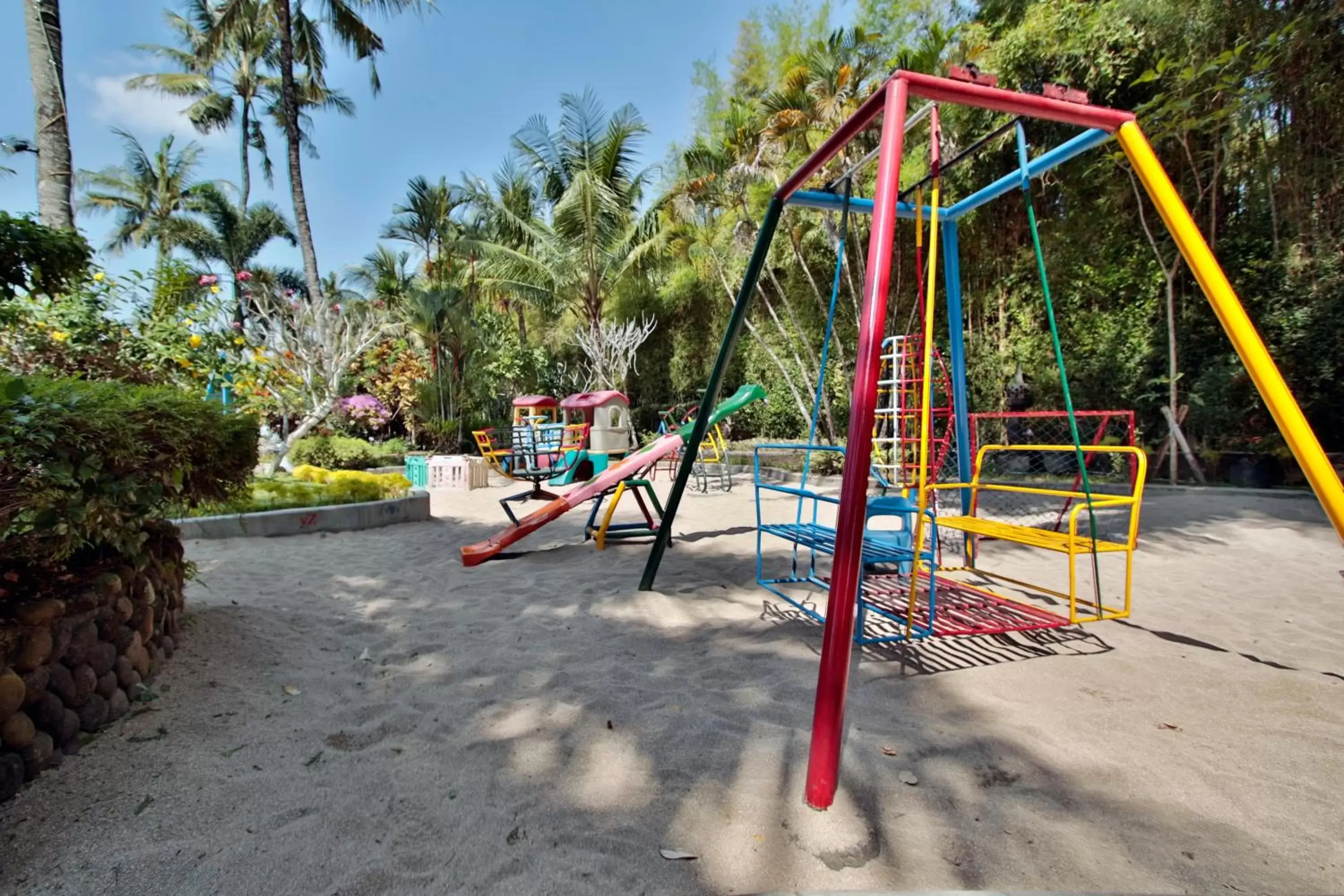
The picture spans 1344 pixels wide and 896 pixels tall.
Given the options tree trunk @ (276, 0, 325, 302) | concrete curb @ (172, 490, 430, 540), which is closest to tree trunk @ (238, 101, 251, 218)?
tree trunk @ (276, 0, 325, 302)

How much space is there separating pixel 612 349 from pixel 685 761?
13934 mm

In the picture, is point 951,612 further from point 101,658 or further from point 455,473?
point 455,473

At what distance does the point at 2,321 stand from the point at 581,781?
3890 mm

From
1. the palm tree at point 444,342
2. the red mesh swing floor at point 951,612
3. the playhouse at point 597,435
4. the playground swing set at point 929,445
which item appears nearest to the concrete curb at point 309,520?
the playground swing set at point 929,445

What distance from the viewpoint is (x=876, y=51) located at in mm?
10719

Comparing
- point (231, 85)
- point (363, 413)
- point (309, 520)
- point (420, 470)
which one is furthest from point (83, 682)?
point (231, 85)

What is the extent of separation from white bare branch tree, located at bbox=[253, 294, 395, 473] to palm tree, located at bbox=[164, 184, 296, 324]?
18.9 metres

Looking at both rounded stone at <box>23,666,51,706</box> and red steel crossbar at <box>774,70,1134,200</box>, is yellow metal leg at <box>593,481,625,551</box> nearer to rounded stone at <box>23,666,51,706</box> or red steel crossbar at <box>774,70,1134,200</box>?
red steel crossbar at <box>774,70,1134,200</box>

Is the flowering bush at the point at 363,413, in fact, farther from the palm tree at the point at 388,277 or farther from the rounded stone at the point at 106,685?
the rounded stone at the point at 106,685

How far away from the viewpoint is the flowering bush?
566 inches

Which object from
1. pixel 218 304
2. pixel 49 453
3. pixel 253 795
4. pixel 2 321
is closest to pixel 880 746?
pixel 253 795

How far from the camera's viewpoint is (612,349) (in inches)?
603

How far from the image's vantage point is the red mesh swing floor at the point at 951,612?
2836 millimetres

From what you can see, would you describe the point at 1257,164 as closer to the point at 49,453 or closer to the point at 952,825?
the point at 952,825
